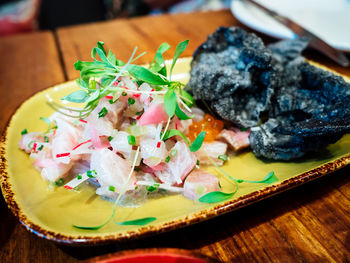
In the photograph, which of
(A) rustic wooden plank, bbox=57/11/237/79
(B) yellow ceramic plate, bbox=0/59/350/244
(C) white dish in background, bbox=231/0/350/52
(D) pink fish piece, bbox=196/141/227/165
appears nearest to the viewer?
(B) yellow ceramic plate, bbox=0/59/350/244

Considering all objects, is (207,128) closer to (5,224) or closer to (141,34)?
(5,224)

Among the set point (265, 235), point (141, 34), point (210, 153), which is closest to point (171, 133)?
point (210, 153)

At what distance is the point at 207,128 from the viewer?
182 centimetres

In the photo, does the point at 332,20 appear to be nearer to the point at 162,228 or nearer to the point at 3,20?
the point at 162,228

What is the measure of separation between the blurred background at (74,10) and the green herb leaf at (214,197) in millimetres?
4245

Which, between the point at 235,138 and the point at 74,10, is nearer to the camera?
the point at 235,138

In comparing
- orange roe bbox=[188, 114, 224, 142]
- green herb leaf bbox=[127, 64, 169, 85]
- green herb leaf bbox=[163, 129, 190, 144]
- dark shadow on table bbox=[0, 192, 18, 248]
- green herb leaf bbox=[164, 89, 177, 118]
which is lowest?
dark shadow on table bbox=[0, 192, 18, 248]

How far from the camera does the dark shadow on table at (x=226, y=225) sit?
4.18 feet

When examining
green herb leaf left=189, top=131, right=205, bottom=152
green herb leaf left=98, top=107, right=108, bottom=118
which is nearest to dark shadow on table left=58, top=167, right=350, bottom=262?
green herb leaf left=189, top=131, right=205, bottom=152

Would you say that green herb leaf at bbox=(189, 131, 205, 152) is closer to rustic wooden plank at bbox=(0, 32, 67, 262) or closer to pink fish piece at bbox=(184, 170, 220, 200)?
pink fish piece at bbox=(184, 170, 220, 200)

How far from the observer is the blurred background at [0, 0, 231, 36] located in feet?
16.9

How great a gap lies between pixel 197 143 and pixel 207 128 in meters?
0.33

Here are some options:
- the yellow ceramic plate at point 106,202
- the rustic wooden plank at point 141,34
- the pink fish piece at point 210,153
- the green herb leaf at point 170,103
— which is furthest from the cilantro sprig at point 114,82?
the rustic wooden plank at point 141,34

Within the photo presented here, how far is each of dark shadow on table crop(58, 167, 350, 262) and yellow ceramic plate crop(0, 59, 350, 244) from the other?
0.11 metres
